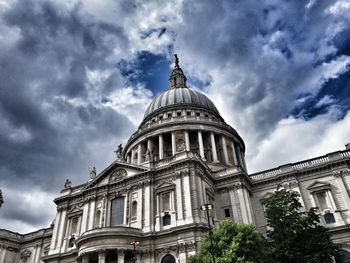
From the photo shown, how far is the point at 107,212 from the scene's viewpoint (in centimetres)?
3844

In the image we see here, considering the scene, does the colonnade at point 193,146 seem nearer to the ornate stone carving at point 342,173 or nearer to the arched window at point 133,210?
the arched window at point 133,210

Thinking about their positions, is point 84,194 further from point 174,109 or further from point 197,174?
point 174,109

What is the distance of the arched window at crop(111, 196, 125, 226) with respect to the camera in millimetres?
37344

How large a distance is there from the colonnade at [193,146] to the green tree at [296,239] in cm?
2289

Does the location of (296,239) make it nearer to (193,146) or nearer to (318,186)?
(318,186)

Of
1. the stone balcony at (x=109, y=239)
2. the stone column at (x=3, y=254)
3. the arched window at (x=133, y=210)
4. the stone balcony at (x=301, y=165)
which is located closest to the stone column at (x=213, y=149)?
the stone balcony at (x=301, y=165)

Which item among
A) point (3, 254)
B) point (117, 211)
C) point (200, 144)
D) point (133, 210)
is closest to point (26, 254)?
point (3, 254)

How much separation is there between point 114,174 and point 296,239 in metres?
23.4

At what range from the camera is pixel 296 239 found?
2720 centimetres

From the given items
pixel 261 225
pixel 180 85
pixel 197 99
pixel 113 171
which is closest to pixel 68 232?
pixel 113 171

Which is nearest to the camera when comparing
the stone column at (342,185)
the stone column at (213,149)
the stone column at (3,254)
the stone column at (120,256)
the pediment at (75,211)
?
the stone column at (120,256)

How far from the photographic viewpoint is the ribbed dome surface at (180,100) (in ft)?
208

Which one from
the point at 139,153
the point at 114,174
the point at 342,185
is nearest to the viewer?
the point at 342,185

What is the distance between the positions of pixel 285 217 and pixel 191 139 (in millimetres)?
29214
